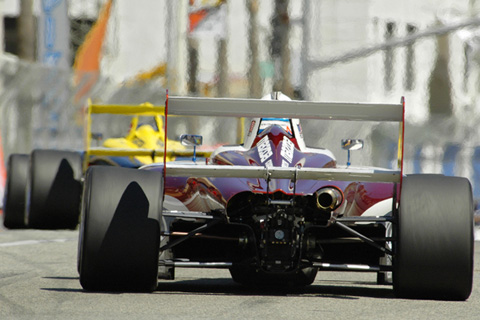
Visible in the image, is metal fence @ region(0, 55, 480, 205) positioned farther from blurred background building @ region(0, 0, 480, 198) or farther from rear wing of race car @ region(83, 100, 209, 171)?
rear wing of race car @ region(83, 100, 209, 171)

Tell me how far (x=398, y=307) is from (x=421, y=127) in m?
18.8

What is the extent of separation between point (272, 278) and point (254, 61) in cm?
2327

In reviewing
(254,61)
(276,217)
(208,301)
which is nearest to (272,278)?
(276,217)

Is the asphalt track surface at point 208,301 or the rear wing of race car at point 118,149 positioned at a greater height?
the rear wing of race car at point 118,149

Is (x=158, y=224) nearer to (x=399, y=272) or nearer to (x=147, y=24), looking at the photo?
(x=399, y=272)

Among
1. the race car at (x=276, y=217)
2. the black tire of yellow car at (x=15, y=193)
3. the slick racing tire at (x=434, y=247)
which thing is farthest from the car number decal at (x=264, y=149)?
the black tire of yellow car at (x=15, y=193)

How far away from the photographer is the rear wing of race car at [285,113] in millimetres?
7883

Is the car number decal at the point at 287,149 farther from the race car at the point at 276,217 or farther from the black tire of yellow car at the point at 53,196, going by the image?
the black tire of yellow car at the point at 53,196

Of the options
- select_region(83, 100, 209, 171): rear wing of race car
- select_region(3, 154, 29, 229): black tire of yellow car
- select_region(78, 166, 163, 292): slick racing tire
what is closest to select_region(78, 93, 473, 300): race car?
select_region(78, 166, 163, 292): slick racing tire

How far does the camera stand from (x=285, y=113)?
314 inches

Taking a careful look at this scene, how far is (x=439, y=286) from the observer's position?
25.6 ft

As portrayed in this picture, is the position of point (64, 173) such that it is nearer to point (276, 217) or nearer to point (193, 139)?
point (193, 139)

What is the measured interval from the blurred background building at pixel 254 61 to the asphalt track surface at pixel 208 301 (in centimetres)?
1403

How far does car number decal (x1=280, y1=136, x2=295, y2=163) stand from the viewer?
893 cm
